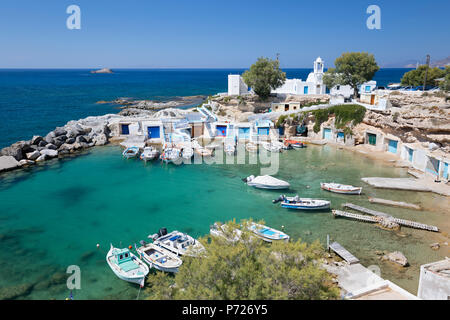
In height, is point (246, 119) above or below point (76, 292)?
above

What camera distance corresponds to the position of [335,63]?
167 feet

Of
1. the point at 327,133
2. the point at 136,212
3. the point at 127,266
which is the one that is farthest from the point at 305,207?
the point at 327,133

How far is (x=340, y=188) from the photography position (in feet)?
91.1

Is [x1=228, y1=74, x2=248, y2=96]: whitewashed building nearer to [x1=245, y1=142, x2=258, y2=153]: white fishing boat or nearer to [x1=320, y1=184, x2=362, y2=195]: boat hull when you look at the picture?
[x1=245, y1=142, x2=258, y2=153]: white fishing boat

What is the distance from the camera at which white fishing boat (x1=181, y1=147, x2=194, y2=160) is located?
1516 inches

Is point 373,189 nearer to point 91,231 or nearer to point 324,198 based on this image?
point 324,198

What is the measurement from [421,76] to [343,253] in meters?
60.0

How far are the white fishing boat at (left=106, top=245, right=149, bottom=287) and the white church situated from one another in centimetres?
4736

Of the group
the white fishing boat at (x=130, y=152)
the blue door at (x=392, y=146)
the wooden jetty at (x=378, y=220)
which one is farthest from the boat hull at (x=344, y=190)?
the white fishing boat at (x=130, y=152)

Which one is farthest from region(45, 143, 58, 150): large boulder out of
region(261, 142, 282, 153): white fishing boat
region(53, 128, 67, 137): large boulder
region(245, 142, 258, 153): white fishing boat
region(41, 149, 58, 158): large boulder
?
region(261, 142, 282, 153): white fishing boat

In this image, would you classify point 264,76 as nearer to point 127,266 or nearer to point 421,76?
point 421,76
